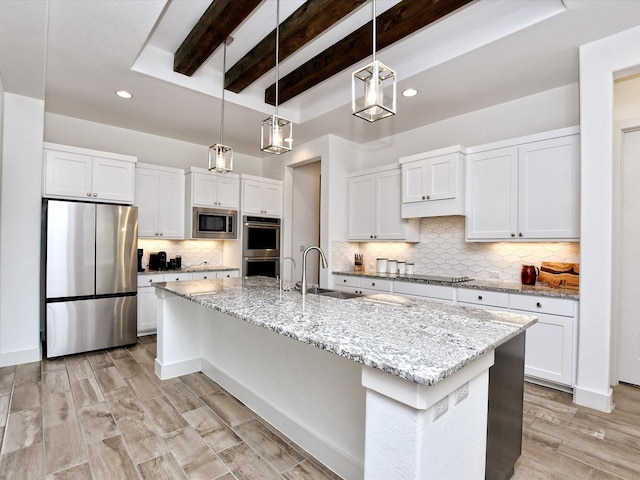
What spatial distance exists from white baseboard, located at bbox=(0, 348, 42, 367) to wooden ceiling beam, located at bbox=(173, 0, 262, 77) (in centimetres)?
308

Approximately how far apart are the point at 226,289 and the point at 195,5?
2.13 metres

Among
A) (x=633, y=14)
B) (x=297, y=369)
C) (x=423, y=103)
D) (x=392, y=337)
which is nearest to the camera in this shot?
(x=392, y=337)

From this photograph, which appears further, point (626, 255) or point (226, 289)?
point (626, 255)

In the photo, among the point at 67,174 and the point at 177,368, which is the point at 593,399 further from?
the point at 67,174

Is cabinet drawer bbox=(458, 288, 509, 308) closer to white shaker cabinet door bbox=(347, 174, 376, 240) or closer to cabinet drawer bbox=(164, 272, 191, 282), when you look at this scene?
white shaker cabinet door bbox=(347, 174, 376, 240)

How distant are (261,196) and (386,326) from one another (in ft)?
13.7

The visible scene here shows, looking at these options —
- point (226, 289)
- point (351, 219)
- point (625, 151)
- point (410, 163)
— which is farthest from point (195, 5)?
point (625, 151)

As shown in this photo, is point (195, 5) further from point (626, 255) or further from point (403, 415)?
point (626, 255)

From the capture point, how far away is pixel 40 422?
2.25 meters

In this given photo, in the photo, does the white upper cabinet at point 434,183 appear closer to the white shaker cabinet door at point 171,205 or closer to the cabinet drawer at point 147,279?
the white shaker cabinet door at point 171,205

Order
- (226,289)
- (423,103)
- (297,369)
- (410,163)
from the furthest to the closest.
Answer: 1. (410,163)
2. (423,103)
3. (226,289)
4. (297,369)

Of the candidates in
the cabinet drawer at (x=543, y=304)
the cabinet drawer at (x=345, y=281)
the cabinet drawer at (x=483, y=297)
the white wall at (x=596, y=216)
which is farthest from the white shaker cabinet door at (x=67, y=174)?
the white wall at (x=596, y=216)

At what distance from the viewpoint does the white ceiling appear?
228 centimetres

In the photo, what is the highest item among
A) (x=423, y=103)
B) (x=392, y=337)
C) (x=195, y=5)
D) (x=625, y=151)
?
(x=195, y=5)
